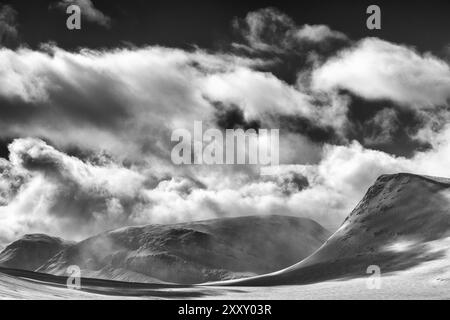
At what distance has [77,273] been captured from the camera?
81.9m

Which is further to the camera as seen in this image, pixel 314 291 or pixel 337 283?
pixel 337 283

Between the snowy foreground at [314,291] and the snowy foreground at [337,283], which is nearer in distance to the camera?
the snowy foreground at [314,291]

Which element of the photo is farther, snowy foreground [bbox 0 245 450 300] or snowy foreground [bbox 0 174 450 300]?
snowy foreground [bbox 0 174 450 300]

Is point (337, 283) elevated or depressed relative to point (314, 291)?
elevated
